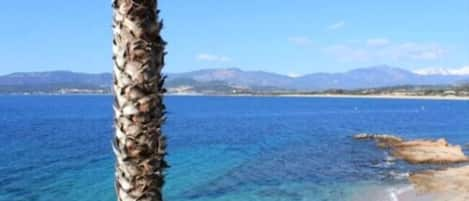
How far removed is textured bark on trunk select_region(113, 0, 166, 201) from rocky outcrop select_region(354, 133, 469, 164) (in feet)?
177

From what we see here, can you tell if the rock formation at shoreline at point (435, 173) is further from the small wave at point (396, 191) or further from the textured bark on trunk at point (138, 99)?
the textured bark on trunk at point (138, 99)

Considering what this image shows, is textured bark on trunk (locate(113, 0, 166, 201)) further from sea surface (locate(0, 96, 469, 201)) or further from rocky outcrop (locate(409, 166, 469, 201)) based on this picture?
rocky outcrop (locate(409, 166, 469, 201))

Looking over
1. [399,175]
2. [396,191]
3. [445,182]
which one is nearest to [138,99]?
[396,191]

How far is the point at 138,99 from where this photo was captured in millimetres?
5156

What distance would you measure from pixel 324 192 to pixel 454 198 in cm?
824

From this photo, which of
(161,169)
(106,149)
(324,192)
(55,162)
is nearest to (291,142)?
(106,149)

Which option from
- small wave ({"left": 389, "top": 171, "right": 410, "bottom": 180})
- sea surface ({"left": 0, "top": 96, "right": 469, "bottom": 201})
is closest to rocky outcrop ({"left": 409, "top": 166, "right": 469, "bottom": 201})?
small wave ({"left": 389, "top": 171, "right": 410, "bottom": 180})

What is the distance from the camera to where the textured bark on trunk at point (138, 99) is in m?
5.09

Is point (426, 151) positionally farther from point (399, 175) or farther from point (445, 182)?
→ point (445, 182)

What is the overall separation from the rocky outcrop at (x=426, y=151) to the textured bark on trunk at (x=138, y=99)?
5388 cm

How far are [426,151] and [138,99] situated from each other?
6037 cm

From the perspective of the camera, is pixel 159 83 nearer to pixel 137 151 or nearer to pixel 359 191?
pixel 137 151

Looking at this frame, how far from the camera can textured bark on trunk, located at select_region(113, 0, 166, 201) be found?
16.7ft

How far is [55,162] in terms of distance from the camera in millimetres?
55406
